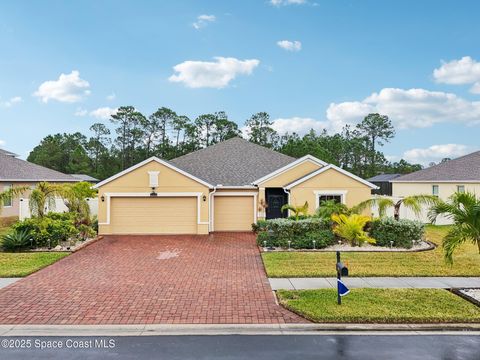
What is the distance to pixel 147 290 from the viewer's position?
926cm

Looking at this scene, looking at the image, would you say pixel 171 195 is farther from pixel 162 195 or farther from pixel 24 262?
pixel 24 262

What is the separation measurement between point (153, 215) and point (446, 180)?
20.5 meters

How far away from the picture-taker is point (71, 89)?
120ft

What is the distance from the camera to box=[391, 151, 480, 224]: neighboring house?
2539cm

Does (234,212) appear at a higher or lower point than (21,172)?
lower

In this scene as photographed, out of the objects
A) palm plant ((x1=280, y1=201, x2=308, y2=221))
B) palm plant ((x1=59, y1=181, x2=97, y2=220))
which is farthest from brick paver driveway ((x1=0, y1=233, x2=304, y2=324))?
palm plant ((x1=280, y1=201, x2=308, y2=221))

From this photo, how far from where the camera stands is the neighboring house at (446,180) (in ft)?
83.3

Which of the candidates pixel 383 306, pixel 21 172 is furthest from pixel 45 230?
pixel 21 172

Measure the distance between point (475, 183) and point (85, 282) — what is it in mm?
25429

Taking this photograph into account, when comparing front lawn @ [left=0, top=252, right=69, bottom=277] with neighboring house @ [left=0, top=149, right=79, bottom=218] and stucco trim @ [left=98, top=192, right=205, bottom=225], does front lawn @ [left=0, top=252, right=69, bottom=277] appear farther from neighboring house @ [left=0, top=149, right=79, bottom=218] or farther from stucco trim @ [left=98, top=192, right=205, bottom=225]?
neighboring house @ [left=0, top=149, right=79, bottom=218]

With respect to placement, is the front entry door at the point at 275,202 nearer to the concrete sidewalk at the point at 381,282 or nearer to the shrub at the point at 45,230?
the shrub at the point at 45,230

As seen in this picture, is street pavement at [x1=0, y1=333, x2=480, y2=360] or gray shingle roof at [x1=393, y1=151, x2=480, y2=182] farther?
gray shingle roof at [x1=393, y1=151, x2=480, y2=182]


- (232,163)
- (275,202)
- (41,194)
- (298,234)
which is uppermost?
(232,163)

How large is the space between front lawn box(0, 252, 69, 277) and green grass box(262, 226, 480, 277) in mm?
7389
